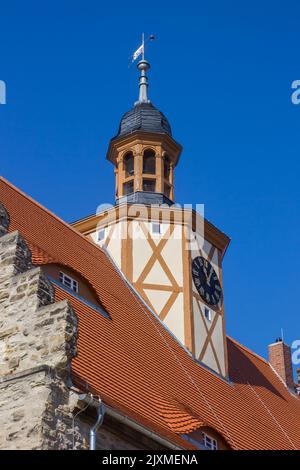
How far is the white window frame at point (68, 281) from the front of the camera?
16.0m

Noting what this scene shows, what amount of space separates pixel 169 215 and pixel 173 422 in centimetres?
863

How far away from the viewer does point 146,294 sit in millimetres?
20516

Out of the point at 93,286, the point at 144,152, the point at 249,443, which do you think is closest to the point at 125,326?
the point at 93,286

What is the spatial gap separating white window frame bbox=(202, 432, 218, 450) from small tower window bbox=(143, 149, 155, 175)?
32.6ft

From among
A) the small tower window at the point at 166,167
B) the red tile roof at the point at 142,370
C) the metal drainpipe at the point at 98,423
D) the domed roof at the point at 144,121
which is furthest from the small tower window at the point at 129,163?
the metal drainpipe at the point at 98,423

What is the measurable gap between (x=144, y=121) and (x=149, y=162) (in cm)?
105

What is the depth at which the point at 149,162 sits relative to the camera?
A: 2414 cm

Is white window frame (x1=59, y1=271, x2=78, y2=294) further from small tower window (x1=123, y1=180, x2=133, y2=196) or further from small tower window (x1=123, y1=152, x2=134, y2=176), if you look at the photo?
small tower window (x1=123, y1=152, x2=134, y2=176)

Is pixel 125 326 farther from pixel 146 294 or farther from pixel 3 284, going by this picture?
pixel 3 284

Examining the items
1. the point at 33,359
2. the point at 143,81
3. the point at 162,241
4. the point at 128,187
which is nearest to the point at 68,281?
the point at 33,359

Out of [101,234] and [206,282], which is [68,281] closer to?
[101,234]

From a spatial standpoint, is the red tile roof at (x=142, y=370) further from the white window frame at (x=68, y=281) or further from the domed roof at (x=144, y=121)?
the domed roof at (x=144, y=121)

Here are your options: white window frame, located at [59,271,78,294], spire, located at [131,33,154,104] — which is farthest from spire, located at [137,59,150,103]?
white window frame, located at [59,271,78,294]
